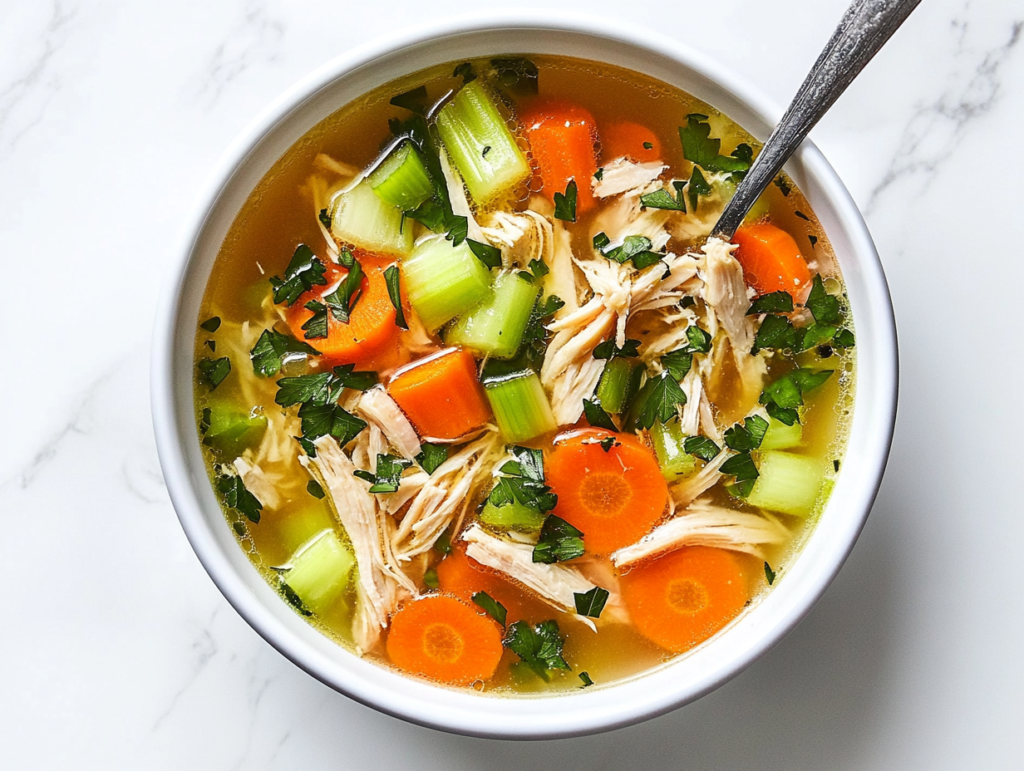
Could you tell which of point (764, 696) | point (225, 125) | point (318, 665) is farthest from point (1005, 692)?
point (225, 125)

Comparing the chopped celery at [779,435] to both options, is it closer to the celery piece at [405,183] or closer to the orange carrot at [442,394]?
the orange carrot at [442,394]

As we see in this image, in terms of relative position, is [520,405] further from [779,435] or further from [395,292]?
[779,435]

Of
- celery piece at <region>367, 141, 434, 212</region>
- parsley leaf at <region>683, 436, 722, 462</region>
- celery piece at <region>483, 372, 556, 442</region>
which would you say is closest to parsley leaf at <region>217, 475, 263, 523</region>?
celery piece at <region>483, 372, 556, 442</region>

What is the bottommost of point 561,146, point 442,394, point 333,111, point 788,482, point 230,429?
point 230,429

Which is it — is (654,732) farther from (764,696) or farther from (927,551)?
(927,551)

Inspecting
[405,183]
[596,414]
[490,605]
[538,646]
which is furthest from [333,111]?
[538,646]

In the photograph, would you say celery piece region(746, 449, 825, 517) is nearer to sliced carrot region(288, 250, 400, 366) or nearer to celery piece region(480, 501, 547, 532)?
celery piece region(480, 501, 547, 532)
